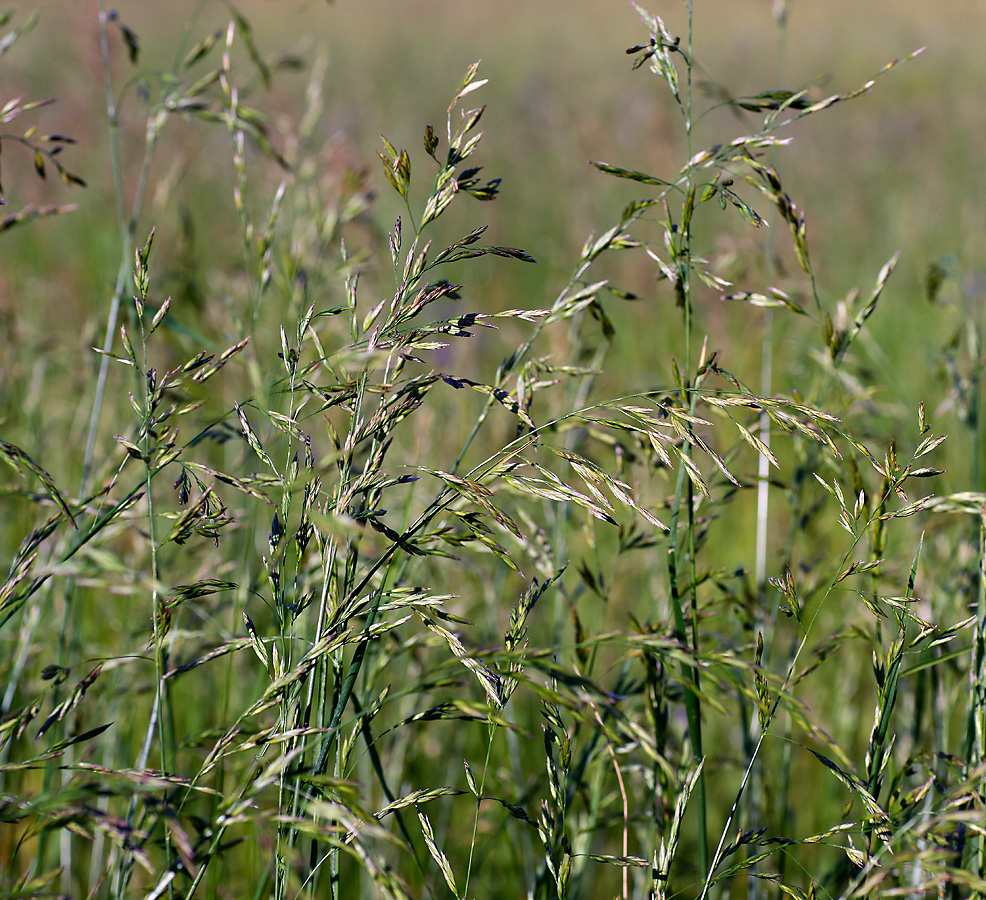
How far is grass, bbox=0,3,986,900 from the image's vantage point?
912 millimetres

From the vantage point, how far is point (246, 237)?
1.31 metres

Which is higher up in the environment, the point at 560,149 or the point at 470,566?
the point at 560,149

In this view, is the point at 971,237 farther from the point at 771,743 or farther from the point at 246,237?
the point at 246,237

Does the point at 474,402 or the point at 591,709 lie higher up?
the point at 591,709

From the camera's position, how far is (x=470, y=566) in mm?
1934

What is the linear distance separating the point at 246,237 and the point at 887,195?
6907 millimetres

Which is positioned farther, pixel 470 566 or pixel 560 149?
pixel 560 149

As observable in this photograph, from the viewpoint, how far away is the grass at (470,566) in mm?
912

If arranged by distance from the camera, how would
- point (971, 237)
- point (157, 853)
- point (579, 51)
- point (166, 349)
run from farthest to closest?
point (579, 51)
point (971, 237)
point (166, 349)
point (157, 853)

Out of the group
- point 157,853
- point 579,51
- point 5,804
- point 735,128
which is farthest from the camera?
point 579,51

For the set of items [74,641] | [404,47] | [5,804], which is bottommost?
[74,641]

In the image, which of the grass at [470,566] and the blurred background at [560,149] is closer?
the grass at [470,566]

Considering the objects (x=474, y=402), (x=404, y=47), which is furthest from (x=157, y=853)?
(x=404, y=47)

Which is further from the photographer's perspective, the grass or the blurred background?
the blurred background
